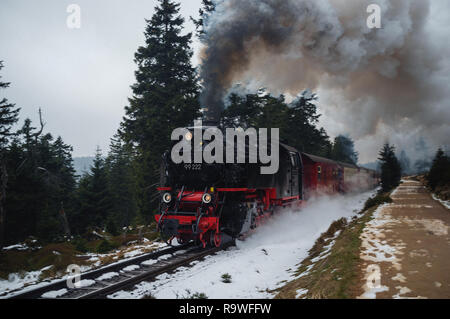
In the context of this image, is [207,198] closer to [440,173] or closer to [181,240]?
[181,240]

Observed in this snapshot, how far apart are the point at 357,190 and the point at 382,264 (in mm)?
28149

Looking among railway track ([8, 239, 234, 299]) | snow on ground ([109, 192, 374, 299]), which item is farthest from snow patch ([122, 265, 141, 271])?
snow on ground ([109, 192, 374, 299])

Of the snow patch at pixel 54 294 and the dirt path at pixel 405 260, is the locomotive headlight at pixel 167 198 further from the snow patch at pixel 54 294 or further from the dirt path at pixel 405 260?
the dirt path at pixel 405 260

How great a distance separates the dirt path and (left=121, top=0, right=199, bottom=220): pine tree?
12245 millimetres

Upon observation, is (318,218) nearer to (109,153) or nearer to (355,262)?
(355,262)

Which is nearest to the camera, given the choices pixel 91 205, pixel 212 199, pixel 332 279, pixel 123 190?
pixel 332 279

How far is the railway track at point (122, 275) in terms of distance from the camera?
5.85 m

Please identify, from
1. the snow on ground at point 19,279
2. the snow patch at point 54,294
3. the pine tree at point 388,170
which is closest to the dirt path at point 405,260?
the snow patch at point 54,294

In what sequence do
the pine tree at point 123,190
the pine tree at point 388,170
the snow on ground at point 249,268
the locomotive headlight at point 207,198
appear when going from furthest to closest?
1. the pine tree at point 123,190
2. the pine tree at point 388,170
3. the locomotive headlight at point 207,198
4. the snow on ground at point 249,268

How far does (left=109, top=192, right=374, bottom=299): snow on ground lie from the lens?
6.10 metres

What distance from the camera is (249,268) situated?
25.9 ft

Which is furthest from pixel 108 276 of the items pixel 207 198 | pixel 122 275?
pixel 207 198

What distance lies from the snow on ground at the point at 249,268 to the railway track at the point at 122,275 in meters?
0.23

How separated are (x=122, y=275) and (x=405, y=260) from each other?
6439 mm
